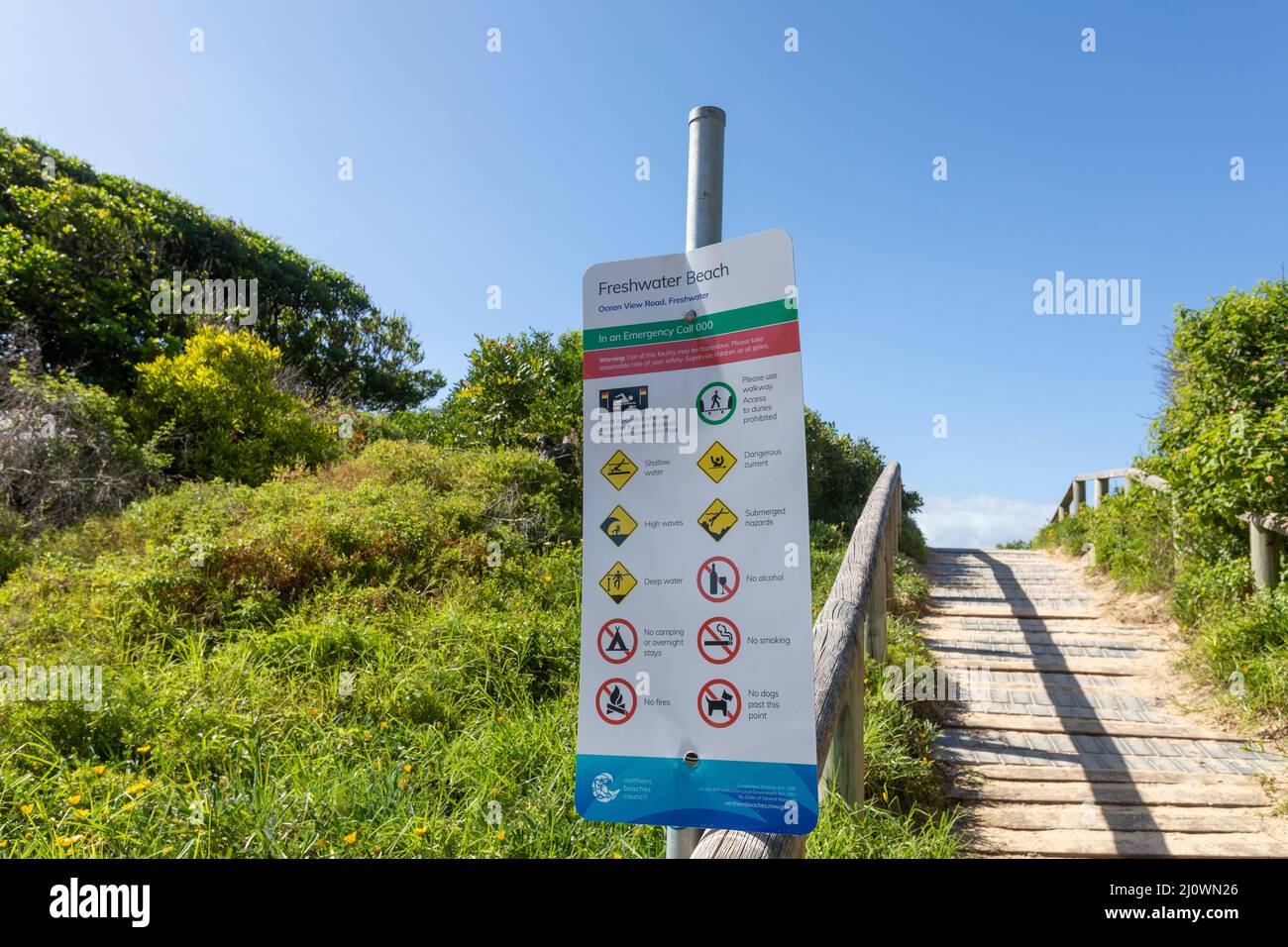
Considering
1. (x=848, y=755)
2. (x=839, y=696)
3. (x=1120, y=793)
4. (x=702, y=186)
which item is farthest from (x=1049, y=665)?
(x=702, y=186)

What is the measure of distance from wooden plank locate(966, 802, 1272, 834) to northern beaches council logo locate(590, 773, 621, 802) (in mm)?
Result: 2794

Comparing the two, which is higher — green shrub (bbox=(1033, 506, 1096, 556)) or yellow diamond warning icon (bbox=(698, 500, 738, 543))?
yellow diamond warning icon (bbox=(698, 500, 738, 543))

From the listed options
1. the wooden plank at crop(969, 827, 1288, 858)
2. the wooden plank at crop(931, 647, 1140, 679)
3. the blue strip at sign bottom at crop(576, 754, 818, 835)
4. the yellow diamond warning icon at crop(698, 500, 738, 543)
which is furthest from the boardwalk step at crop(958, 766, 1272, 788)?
the yellow diamond warning icon at crop(698, 500, 738, 543)

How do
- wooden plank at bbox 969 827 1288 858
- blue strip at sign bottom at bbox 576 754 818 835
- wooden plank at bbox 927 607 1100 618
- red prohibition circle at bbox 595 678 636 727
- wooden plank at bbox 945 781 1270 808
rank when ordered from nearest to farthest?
blue strip at sign bottom at bbox 576 754 818 835
red prohibition circle at bbox 595 678 636 727
wooden plank at bbox 969 827 1288 858
wooden plank at bbox 945 781 1270 808
wooden plank at bbox 927 607 1100 618

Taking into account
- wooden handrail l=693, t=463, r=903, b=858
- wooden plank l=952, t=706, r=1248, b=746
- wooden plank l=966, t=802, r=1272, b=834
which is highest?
wooden handrail l=693, t=463, r=903, b=858

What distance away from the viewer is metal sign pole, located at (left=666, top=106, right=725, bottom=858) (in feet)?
5.66

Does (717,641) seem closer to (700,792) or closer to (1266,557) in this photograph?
(700,792)

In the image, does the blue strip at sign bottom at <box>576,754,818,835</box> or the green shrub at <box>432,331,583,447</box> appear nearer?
the blue strip at sign bottom at <box>576,754,818,835</box>

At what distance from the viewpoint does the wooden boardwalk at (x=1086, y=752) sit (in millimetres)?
3582

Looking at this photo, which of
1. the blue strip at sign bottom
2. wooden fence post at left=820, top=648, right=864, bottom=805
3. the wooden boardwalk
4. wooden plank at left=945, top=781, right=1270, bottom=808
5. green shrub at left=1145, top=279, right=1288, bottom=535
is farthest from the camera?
green shrub at left=1145, top=279, right=1288, bottom=535

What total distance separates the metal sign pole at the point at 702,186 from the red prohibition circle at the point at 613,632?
415 mm

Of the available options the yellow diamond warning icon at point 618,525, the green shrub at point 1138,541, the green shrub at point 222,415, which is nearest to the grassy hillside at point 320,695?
the yellow diamond warning icon at point 618,525

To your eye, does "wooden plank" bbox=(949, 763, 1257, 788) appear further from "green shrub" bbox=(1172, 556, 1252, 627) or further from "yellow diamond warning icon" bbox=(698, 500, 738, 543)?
"yellow diamond warning icon" bbox=(698, 500, 738, 543)
